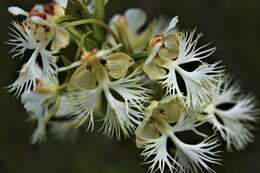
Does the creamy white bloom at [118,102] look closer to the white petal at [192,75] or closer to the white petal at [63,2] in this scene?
the white petal at [192,75]

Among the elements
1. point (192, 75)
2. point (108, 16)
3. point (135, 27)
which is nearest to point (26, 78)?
point (192, 75)

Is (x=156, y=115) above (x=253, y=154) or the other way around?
above

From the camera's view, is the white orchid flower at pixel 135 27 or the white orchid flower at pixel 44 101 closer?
the white orchid flower at pixel 44 101

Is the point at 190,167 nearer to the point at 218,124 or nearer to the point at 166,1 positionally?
the point at 218,124

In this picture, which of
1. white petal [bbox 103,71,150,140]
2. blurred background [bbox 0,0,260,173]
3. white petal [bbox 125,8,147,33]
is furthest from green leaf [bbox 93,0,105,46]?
blurred background [bbox 0,0,260,173]

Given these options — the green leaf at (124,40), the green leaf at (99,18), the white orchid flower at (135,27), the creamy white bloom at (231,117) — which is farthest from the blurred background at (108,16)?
the green leaf at (99,18)

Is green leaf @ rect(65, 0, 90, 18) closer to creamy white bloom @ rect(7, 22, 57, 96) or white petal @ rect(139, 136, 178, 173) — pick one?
creamy white bloom @ rect(7, 22, 57, 96)

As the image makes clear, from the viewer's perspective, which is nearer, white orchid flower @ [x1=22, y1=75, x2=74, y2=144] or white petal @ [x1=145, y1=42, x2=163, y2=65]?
white petal @ [x1=145, y1=42, x2=163, y2=65]

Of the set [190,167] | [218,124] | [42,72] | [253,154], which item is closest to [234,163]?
[253,154]
